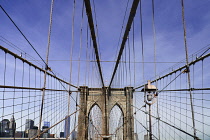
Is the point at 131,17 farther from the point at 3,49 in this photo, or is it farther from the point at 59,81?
the point at 3,49

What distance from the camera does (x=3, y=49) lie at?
2.45m

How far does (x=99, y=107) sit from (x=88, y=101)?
1.11 metres

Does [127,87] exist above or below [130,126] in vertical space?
above

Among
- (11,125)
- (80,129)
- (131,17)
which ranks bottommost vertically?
(80,129)

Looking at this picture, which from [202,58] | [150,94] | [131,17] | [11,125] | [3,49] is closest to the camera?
[3,49]

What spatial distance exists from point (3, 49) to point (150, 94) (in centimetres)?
330

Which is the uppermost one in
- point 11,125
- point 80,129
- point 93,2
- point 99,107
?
point 93,2

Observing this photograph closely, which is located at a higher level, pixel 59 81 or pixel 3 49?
pixel 3 49

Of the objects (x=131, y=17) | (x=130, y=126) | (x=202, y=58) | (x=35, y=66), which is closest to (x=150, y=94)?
(x=202, y=58)

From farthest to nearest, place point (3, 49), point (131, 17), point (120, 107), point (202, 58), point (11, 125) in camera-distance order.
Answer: point (120, 107)
point (131, 17)
point (202, 58)
point (11, 125)
point (3, 49)

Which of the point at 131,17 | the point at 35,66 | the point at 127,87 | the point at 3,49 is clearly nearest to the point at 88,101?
the point at 127,87

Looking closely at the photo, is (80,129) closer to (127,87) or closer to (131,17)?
(127,87)

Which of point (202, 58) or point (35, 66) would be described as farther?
point (202, 58)

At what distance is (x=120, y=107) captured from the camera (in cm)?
1582
